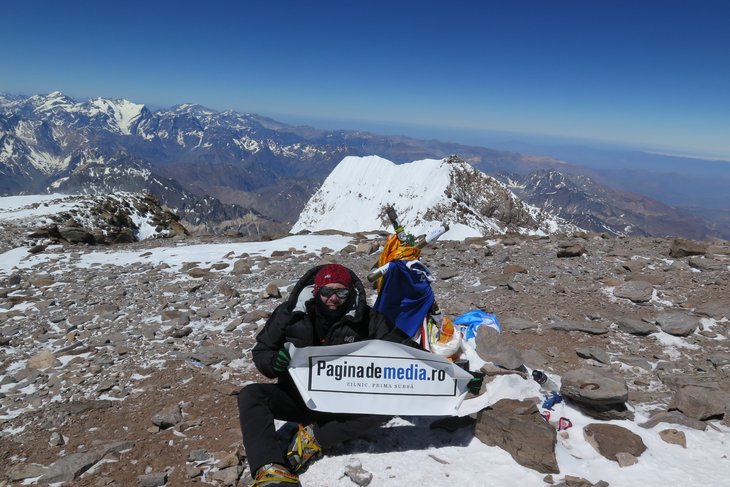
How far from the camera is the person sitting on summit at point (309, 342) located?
A: 4.51 meters

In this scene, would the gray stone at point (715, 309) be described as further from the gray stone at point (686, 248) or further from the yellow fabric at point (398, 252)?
the yellow fabric at point (398, 252)

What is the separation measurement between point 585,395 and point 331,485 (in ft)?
11.5

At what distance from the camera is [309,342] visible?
489cm

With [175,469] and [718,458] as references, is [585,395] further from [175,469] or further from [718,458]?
[175,469]

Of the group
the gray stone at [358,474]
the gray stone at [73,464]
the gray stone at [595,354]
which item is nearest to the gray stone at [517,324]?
the gray stone at [595,354]

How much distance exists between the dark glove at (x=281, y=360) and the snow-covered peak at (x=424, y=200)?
59.7 metres

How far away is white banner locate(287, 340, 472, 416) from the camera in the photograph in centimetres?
475

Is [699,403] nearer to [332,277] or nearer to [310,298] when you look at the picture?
[332,277]

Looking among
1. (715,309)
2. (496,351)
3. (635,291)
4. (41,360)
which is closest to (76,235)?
(41,360)

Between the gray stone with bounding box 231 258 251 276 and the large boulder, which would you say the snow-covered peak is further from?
the large boulder

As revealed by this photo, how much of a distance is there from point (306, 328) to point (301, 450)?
1365mm

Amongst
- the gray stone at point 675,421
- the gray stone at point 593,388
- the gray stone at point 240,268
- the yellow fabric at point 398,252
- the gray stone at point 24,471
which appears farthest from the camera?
the gray stone at point 240,268

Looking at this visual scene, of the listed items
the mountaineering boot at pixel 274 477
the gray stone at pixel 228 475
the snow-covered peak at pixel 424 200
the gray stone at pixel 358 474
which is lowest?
the snow-covered peak at pixel 424 200

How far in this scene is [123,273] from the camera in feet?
45.2
